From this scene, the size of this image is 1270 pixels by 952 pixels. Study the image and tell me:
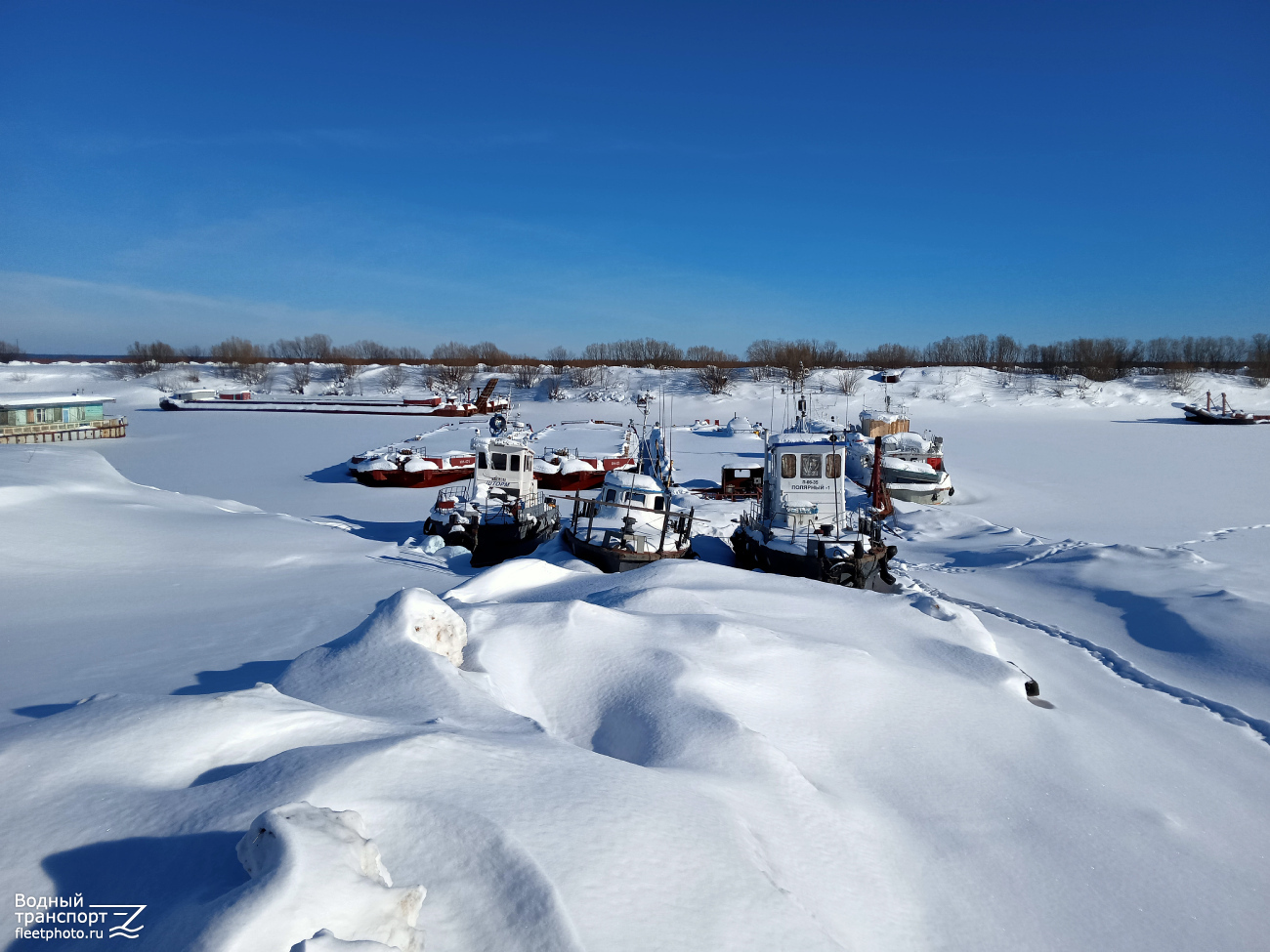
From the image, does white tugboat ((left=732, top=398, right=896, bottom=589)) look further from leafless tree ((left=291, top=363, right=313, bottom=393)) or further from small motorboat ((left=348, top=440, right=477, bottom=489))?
leafless tree ((left=291, top=363, right=313, bottom=393))

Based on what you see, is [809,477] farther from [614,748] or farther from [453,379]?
[453,379]

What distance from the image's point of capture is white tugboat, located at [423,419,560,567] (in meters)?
17.4

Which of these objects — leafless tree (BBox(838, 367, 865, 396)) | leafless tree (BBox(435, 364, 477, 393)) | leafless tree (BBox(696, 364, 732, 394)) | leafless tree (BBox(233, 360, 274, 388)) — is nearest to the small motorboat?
leafless tree (BBox(696, 364, 732, 394))

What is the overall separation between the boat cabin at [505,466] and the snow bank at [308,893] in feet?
58.0

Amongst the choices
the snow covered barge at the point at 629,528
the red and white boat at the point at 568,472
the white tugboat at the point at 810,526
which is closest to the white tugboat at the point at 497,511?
the snow covered barge at the point at 629,528

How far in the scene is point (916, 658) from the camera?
8.70 m

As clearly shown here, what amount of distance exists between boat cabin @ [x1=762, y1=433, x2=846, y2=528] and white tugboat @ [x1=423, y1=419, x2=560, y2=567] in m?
6.45

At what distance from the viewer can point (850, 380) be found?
250ft

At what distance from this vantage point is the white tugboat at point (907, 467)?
26469 millimetres

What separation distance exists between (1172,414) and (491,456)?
218ft

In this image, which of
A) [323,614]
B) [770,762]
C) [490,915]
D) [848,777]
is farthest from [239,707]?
[323,614]

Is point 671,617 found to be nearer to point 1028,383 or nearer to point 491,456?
point 491,456

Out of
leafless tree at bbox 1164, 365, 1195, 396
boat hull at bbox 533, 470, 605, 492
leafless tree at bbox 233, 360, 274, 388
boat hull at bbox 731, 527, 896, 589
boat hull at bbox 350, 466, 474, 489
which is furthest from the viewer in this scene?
leafless tree at bbox 233, 360, 274, 388

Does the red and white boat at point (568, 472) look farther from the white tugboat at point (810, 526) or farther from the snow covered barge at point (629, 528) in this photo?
the white tugboat at point (810, 526)
